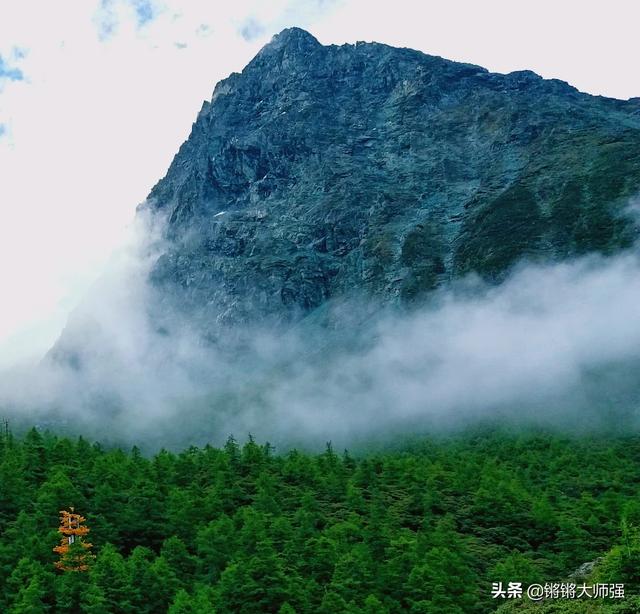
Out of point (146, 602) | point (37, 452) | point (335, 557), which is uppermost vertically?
point (37, 452)

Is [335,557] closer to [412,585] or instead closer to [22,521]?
[412,585]

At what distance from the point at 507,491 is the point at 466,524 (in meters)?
9.89

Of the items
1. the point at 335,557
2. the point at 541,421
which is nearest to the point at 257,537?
the point at 335,557

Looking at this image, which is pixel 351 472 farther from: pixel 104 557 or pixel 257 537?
pixel 104 557

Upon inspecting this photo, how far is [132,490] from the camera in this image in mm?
84938

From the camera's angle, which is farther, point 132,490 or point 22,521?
point 132,490

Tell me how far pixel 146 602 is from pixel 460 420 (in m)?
140

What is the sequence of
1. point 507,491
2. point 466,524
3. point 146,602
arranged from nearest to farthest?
point 146,602 < point 466,524 < point 507,491

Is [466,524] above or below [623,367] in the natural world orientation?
below

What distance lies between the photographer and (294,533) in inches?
3054

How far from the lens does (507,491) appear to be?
102 m

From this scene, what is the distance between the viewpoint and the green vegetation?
2461 inches

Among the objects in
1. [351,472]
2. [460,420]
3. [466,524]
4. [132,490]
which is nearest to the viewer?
[132,490]

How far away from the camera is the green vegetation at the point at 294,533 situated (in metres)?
62.5
